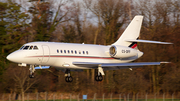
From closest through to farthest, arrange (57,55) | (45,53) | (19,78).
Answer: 1. (45,53)
2. (57,55)
3. (19,78)

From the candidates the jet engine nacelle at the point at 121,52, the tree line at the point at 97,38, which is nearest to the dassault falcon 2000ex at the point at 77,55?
the jet engine nacelle at the point at 121,52

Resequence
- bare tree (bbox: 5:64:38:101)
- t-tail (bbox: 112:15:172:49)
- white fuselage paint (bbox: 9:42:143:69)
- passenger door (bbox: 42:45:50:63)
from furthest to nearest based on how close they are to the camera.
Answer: bare tree (bbox: 5:64:38:101)
t-tail (bbox: 112:15:172:49)
passenger door (bbox: 42:45:50:63)
white fuselage paint (bbox: 9:42:143:69)

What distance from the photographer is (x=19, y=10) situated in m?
46.9

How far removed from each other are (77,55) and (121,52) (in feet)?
13.4

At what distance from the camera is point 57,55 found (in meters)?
22.2

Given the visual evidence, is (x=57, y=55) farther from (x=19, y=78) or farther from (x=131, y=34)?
(x=19, y=78)

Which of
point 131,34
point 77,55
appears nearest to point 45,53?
point 77,55

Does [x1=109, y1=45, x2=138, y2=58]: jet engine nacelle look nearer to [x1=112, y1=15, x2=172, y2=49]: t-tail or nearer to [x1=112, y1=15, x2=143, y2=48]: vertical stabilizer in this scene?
[x1=112, y1=15, x2=172, y2=49]: t-tail

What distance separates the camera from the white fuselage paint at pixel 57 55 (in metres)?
21.3

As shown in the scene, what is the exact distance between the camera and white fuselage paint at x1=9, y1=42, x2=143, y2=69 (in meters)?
21.3

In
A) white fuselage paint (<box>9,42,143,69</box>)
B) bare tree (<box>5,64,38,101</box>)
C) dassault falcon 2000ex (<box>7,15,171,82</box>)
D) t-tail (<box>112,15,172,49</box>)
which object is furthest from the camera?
bare tree (<box>5,64,38,101</box>)

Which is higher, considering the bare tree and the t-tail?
the t-tail

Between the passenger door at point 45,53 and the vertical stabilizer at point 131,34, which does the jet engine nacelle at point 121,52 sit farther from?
the passenger door at point 45,53

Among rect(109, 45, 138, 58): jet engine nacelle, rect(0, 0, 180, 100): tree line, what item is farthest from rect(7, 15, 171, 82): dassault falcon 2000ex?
rect(0, 0, 180, 100): tree line
